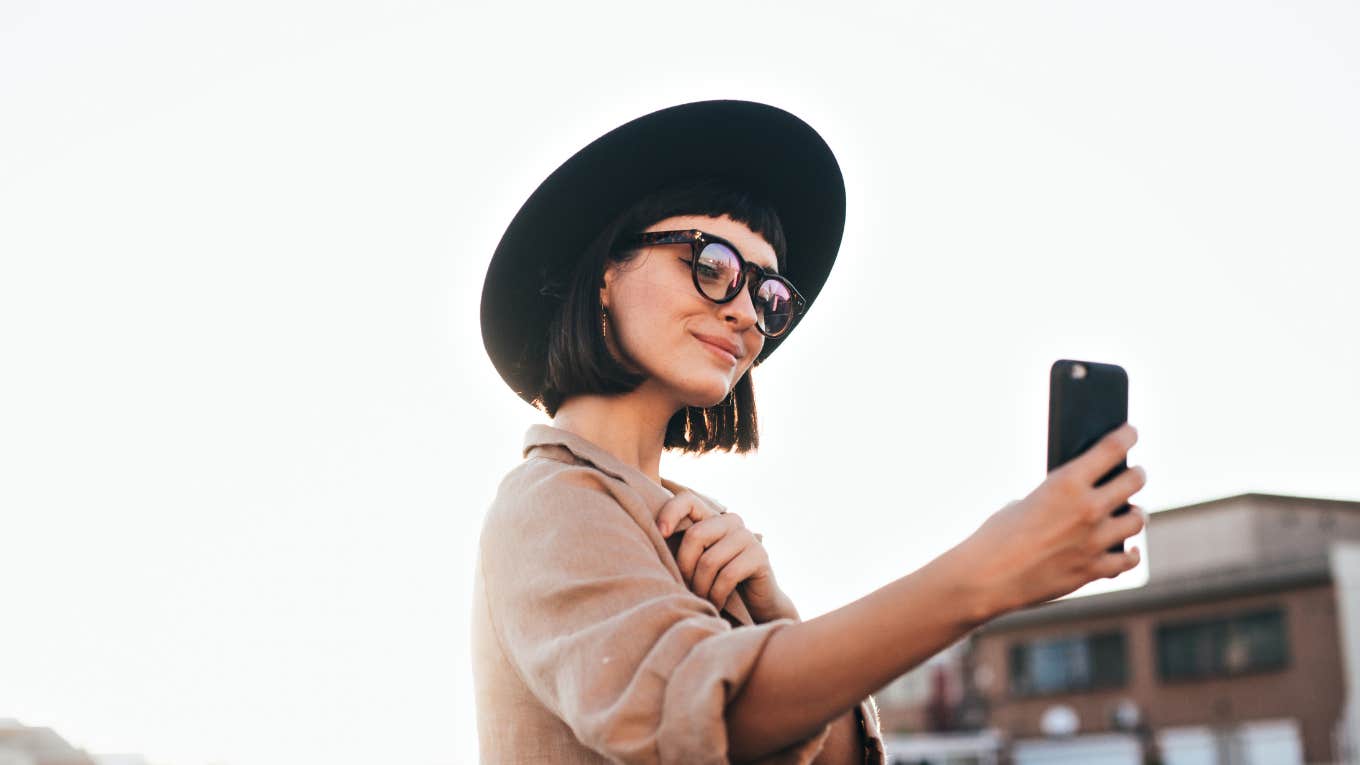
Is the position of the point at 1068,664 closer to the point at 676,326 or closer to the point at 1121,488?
the point at 676,326

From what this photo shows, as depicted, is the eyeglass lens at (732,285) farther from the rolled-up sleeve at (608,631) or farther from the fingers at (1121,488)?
the fingers at (1121,488)

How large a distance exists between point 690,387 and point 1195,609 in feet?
138

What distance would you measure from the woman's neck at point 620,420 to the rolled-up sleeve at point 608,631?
0.41 meters

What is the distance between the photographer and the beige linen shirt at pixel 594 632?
1.41 metres

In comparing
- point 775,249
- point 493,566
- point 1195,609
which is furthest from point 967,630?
point 1195,609

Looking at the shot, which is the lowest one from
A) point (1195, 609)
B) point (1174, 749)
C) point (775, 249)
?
point (1174, 749)

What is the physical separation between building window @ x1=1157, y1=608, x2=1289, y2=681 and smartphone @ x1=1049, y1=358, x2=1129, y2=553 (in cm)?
4078

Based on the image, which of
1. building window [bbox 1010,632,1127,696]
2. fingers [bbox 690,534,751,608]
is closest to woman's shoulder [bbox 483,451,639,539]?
fingers [bbox 690,534,751,608]

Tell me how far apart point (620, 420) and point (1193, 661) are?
42428 mm

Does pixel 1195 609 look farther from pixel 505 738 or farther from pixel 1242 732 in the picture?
pixel 505 738

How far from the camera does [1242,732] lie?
37938 millimetres

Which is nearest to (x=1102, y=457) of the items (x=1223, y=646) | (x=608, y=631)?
(x=608, y=631)

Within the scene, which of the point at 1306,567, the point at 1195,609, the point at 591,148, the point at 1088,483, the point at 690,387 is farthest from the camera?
the point at 1195,609

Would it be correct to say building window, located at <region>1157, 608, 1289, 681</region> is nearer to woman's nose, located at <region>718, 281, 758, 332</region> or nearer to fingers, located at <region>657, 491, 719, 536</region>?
woman's nose, located at <region>718, 281, 758, 332</region>
